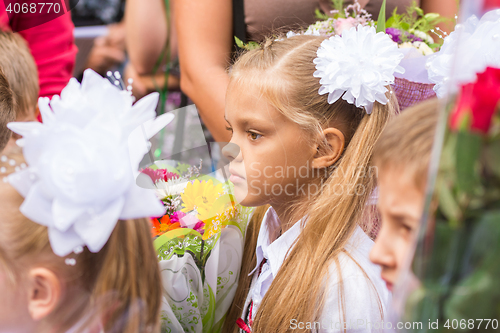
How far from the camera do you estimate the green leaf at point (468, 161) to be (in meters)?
0.30

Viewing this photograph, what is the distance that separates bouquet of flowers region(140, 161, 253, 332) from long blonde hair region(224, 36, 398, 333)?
0.46 feet

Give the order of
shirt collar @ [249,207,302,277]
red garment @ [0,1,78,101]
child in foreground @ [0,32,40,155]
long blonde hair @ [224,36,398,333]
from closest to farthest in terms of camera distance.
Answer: long blonde hair @ [224,36,398,333], shirt collar @ [249,207,302,277], child in foreground @ [0,32,40,155], red garment @ [0,1,78,101]

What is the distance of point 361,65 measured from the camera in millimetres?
840

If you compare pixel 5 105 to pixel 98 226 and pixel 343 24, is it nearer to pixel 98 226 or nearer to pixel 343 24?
pixel 98 226

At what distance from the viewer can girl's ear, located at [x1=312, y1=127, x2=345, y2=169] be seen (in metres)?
0.94

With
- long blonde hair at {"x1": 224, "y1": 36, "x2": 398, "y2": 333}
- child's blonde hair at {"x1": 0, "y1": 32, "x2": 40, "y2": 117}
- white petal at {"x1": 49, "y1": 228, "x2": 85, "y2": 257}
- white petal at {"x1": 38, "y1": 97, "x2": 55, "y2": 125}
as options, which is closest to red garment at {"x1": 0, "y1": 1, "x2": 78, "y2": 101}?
child's blonde hair at {"x1": 0, "y1": 32, "x2": 40, "y2": 117}

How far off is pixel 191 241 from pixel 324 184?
0.36m

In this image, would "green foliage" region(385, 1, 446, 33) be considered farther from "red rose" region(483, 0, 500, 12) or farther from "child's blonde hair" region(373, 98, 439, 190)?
"red rose" region(483, 0, 500, 12)

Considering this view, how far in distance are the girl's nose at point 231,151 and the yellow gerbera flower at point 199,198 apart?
122 mm

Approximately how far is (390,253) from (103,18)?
4.22ft

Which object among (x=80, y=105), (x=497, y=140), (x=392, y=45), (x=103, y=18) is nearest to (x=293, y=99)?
(x=392, y=45)

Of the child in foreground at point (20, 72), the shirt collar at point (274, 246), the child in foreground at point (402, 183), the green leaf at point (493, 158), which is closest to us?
the green leaf at point (493, 158)

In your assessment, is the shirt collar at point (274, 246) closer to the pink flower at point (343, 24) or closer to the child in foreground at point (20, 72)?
the pink flower at point (343, 24)

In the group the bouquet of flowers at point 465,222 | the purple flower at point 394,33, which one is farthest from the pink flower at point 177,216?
the purple flower at point 394,33
